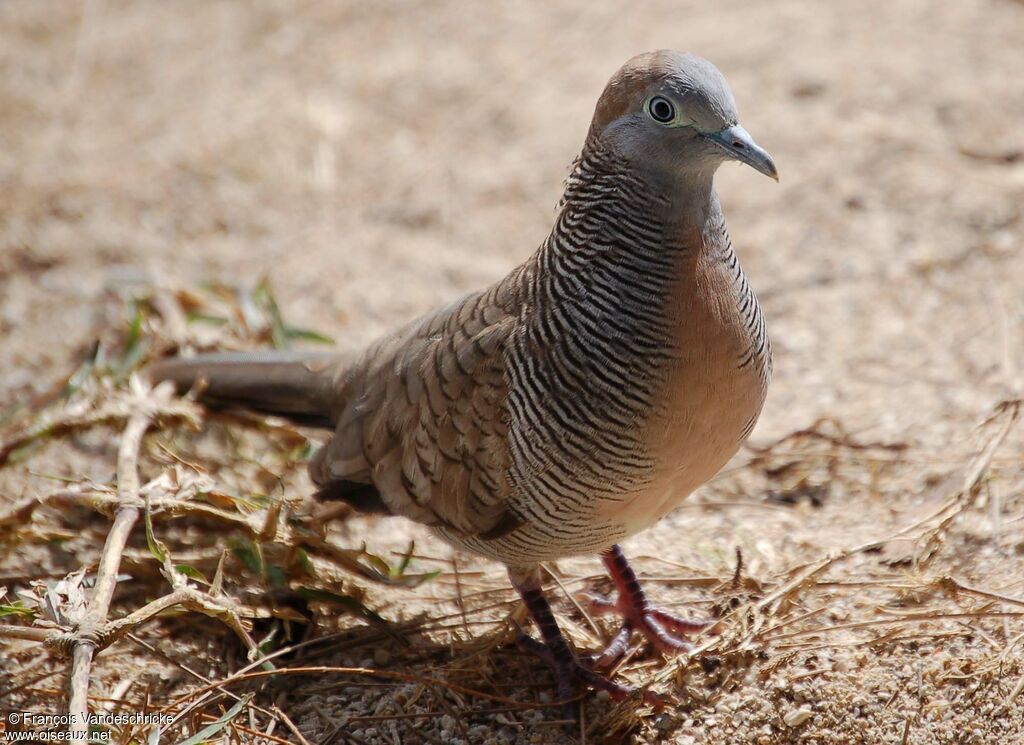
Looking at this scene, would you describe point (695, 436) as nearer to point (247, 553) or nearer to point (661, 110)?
point (661, 110)

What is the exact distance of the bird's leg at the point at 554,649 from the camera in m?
3.66

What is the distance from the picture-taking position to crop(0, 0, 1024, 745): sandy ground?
11.9 feet

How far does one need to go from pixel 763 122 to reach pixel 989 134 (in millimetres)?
1222

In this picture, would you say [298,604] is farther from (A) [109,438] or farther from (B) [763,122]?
(B) [763,122]

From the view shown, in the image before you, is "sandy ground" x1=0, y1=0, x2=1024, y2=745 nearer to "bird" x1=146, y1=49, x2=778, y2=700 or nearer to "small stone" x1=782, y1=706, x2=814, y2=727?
"small stone" x1=782, y1=706, x2=814, y2=727

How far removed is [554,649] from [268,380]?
1.55 metres

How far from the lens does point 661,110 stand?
311cm

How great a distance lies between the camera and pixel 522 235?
6.20m

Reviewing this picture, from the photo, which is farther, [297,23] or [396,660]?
[297,23]

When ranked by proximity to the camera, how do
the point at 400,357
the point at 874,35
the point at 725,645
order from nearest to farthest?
the point at 725,645 < the point at 400,357 < the point at 874,35

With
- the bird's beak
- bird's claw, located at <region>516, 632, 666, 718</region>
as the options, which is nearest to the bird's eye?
the bird's beak

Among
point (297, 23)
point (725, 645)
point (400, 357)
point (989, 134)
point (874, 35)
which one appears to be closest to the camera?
point (725, 645)

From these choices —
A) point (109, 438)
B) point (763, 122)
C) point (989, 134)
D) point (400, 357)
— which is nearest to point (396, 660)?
point (400, 357)

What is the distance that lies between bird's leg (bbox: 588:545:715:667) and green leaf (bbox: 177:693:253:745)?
3.80 ft
